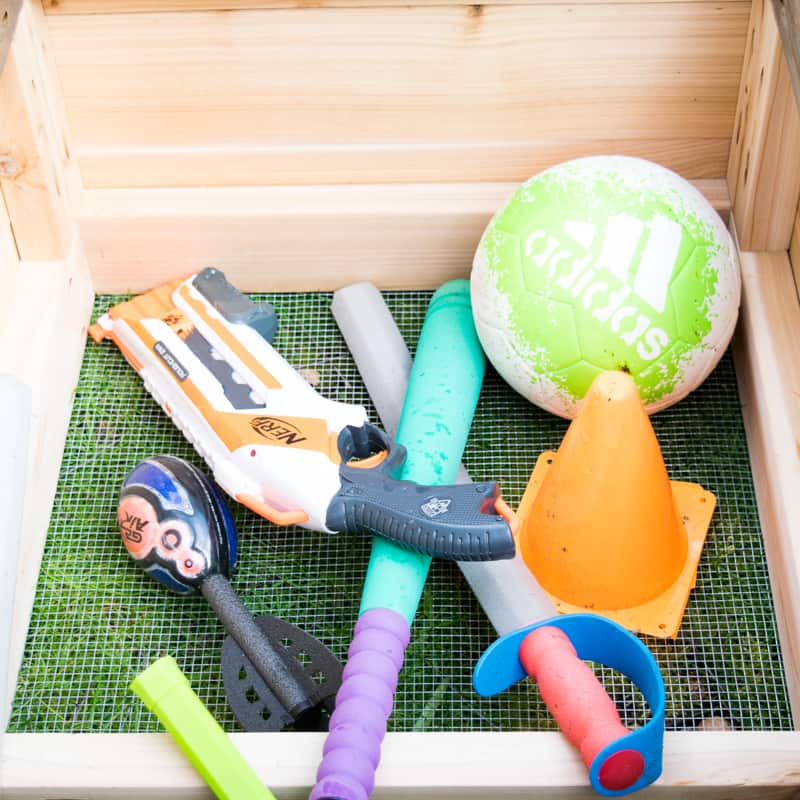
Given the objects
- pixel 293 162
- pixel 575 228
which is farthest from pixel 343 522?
pixel 293 162

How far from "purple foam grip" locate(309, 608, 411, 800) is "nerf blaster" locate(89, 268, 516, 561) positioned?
4.4 inches

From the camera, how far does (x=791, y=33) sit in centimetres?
134

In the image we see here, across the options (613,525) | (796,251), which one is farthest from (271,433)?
(796,251)

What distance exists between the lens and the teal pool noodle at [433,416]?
4.50ft

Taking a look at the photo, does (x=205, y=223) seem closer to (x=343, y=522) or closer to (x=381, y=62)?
(x=381, y=62)

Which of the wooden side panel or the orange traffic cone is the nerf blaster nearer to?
the orange traffic cone

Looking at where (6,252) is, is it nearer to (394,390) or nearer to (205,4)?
(205,4)

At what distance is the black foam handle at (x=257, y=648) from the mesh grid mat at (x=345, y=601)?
0.06m

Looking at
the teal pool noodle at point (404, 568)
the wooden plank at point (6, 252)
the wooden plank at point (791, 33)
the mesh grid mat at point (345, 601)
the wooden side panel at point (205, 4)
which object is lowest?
the mesh grid mat at point (345, 601)

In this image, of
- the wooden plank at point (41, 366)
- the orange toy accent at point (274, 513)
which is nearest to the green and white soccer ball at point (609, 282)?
the orange toy accent at point (274, 513)

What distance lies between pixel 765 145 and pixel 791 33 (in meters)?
0.24

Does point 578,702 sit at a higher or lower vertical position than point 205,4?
lower

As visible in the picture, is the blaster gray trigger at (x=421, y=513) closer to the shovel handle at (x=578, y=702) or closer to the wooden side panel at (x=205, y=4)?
the shovel handle at (x=578, y=702)

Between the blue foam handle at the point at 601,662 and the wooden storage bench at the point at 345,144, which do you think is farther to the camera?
the wooden storage bench at the point at 345,144
